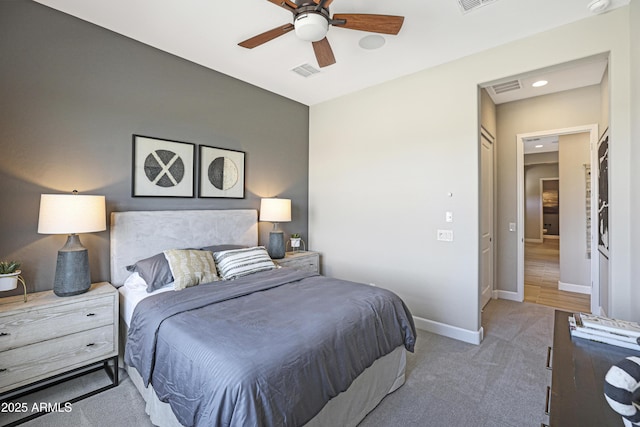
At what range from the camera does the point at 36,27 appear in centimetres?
238

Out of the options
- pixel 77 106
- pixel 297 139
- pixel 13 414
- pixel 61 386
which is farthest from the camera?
pixel 297 139

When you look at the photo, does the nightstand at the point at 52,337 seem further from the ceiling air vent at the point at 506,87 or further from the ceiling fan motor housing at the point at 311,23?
the ceiling air vent at the point at 506,87

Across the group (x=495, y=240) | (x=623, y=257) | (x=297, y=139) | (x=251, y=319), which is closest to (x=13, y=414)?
(x=251, y=319)

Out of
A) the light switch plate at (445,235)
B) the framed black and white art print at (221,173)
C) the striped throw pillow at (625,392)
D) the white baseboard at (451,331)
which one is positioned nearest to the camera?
the striped throw pillow at (625,392)

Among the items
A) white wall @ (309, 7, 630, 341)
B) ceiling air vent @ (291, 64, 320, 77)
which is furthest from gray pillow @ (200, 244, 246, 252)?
ceiling air vent @ (291, 64, 320, 77)

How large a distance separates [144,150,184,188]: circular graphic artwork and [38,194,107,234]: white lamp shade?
2.58 feet

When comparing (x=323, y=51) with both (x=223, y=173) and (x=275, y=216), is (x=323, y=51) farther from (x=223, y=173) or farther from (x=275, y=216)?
(x=275, y=216)

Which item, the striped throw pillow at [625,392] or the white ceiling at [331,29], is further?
the white ceiling at [331,29]

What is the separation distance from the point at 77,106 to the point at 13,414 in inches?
94.3

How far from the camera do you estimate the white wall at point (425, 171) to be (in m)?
2.55

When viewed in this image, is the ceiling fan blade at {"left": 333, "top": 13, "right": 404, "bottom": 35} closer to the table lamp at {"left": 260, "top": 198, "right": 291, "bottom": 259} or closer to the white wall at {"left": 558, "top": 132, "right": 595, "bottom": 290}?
the table lamp at {"left": 260, "top": 198, "right": 291, "bottom": 259}

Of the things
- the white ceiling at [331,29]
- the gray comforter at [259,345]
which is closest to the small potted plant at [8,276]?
the gray comforter at [259,345]

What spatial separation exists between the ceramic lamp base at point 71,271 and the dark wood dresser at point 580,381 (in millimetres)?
2933

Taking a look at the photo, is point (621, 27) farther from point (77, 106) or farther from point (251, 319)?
point (77, 106)
